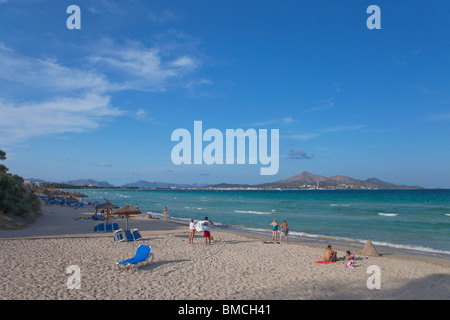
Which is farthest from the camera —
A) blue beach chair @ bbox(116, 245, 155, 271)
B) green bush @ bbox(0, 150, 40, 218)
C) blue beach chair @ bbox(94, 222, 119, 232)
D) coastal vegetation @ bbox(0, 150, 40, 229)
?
green bush @ bbox(0, 150, 40, 218)

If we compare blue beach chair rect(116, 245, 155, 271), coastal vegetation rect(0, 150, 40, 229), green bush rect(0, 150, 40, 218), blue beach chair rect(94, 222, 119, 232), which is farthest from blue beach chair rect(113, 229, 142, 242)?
green bush rect(0, 150, 40, 218)

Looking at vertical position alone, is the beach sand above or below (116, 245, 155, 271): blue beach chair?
below

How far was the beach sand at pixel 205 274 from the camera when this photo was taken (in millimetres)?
7379

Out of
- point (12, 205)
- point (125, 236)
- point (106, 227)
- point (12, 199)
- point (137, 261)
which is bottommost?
point (106, 227)

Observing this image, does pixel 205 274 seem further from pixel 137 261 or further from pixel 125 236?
pixel 125 236

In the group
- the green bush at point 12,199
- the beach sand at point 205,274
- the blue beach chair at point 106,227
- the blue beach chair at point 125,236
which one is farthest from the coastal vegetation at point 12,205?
the blue beach chair at point 125,236

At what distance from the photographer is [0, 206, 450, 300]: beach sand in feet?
24.2

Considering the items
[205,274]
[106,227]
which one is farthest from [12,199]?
[205,274]

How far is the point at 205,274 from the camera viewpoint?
9188 mm

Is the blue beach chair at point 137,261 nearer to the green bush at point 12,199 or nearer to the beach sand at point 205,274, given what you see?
the beach sand at point 205,274

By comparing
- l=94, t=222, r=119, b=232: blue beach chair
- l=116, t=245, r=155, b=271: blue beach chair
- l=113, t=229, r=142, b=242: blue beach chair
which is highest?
l=116, t=245, r=155, b=271: blue beach chair

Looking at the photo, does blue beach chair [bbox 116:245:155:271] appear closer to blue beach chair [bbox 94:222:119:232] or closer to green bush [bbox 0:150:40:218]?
blue beach chair [bbox 94:222:119:232]
